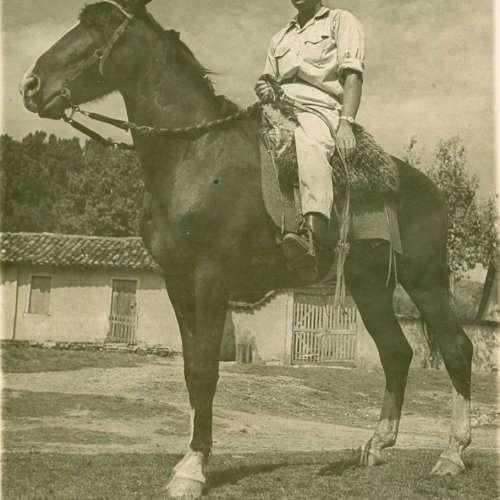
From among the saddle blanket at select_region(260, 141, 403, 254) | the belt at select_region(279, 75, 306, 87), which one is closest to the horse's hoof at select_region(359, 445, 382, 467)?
the saddle blanket at select_region(260, 141, 403, 254)

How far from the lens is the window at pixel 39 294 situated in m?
25.2

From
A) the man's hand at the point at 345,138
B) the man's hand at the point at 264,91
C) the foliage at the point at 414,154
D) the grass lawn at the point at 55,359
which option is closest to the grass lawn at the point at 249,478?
the man's hand at the point at 345,138

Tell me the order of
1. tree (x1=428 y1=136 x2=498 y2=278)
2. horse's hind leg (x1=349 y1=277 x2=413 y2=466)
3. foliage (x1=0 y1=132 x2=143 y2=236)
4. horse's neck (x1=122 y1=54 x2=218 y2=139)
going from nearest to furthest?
horse's neck (x1=122 y1=54 x2=218 y2=139)
horse's hind leg (x1=349 y1=277 x2=413 y2=466)
tree (x1=428 y1=136 x2=498 y2=278)
foliage (x1=0 y1=132 x2=143 y2=236)

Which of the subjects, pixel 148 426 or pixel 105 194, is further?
pixel 105 194

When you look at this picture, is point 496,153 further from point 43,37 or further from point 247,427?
point 247,427

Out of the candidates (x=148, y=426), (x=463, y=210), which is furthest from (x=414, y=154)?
(x=148, y=426)

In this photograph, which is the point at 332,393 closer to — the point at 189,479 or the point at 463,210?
the point at 463,210

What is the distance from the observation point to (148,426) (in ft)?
30.4

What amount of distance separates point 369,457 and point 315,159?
2568 mm

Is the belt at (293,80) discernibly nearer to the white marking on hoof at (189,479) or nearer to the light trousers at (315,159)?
the light trousers at (315,159)

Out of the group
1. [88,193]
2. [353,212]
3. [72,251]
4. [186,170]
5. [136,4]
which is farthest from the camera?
[88,193]

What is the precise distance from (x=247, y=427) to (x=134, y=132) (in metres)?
6.47

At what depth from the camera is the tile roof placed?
2453 cm

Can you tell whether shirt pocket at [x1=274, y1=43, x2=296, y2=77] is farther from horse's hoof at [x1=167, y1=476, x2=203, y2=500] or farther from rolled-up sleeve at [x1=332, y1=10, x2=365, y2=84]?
horse's hoof at [x1=167, y1=476, x2=203, y2=500]
